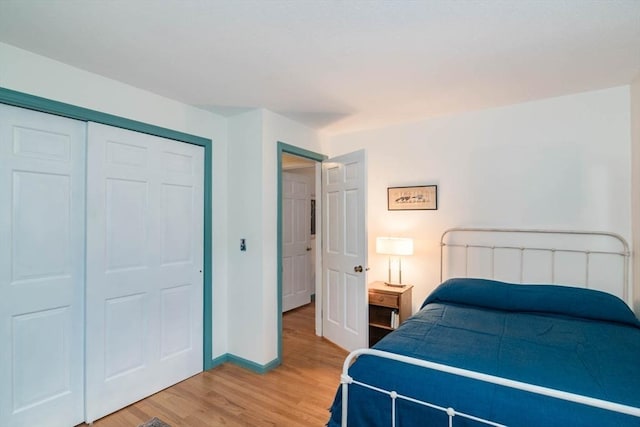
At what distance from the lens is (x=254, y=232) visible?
2.93 m

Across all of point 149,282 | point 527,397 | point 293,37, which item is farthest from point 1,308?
point 527,397

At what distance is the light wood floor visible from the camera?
2.21 metres

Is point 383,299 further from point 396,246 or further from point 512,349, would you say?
point 512,349

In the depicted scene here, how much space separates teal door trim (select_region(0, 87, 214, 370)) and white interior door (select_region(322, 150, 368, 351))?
1.25m

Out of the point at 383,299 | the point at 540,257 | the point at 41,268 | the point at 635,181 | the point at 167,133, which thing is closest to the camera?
the point at 41,268

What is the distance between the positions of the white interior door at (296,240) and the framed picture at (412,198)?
70.7 inches

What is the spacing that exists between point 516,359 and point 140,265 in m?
2.55

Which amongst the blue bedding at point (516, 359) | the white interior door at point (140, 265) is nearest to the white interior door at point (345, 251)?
the blue bedding at point (516, 359)

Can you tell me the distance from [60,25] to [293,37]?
47.6 inches

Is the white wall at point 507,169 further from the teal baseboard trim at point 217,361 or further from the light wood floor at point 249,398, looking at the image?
the teal baseboard trim at point 217,361

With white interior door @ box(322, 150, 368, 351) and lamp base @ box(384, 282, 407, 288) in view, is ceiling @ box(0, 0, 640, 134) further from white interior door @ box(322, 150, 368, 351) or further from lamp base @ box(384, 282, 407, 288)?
lamp base @ box(384, 282, 407, 288)

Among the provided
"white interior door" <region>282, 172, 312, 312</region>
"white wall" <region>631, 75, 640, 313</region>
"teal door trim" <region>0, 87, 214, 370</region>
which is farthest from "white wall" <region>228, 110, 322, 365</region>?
"white wall" <region>631, 75, 640, 313</region>

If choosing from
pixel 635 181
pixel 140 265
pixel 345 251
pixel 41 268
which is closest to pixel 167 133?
pixel 140 265

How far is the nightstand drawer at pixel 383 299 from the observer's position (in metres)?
3.08
